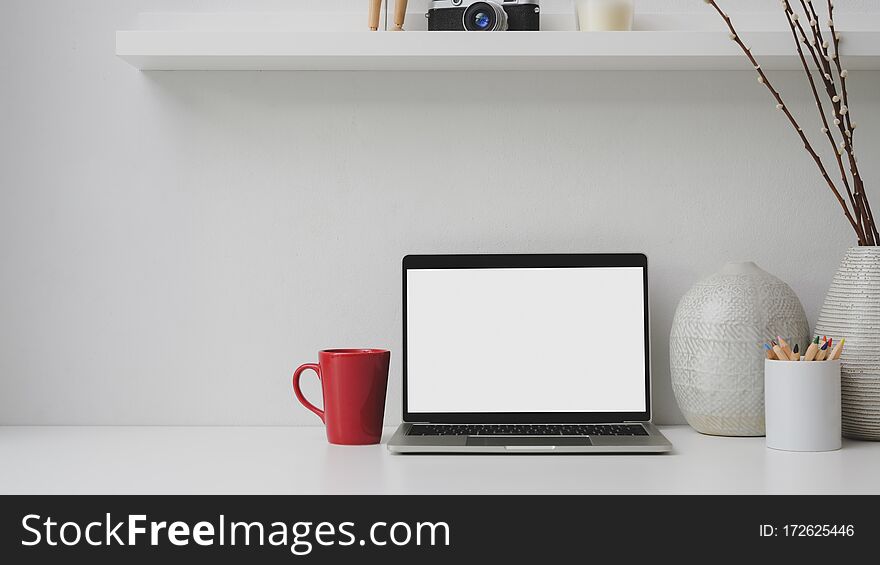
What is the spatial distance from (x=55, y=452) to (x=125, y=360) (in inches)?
9.1

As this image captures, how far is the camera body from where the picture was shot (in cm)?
117

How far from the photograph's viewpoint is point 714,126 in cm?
130

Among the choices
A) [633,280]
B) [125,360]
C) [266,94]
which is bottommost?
[125,360]

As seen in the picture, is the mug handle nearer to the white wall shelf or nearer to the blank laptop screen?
the blank laptop screen

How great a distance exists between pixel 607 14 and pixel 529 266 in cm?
36

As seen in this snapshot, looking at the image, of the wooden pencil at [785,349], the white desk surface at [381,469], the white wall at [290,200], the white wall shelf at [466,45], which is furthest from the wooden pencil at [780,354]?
the white wall shelf at [466,45]

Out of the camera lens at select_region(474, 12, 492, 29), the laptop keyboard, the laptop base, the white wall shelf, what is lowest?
the laptop base

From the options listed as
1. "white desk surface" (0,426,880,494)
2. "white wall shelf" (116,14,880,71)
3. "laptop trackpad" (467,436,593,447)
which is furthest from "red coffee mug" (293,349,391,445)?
"white wall shelf" (116,14,880,71)

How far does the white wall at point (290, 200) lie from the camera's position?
1.30 metres

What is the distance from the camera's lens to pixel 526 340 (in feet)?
4.01

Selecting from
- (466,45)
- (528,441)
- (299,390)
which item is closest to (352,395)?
(299,390)

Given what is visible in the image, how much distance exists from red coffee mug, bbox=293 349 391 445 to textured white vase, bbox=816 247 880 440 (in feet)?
1.96

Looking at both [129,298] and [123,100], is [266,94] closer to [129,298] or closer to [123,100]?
[123,100]
